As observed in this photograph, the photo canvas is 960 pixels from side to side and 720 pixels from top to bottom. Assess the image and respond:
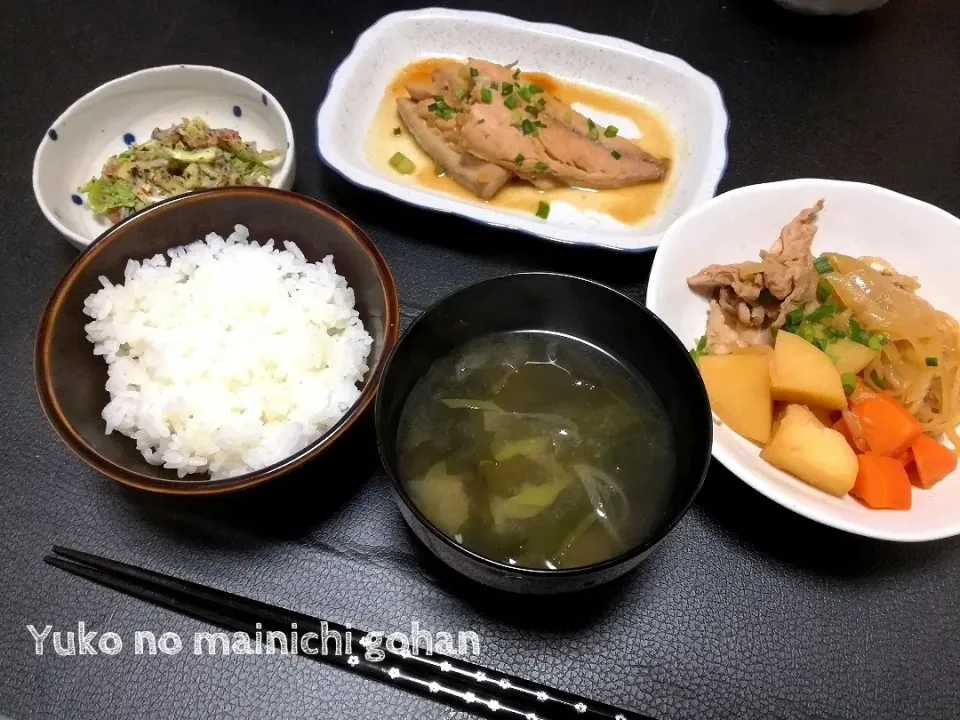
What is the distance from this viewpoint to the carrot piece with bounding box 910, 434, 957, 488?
1.56 metres

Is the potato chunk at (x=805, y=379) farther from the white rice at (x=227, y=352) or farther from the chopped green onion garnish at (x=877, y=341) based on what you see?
the white rice at (x=227, y=352)

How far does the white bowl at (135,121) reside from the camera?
209cm

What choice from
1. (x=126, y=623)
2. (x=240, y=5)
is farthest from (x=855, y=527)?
(x=240, y=5)

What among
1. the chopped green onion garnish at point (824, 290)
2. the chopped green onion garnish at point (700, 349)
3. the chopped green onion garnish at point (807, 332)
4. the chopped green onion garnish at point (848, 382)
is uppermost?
the chopped green onion garnish at point (824, 290)

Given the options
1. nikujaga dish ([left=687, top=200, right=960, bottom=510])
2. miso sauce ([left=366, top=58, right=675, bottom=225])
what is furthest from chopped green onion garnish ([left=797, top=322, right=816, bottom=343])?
miso sauce ([left=366, top=58, right=675, bottom=225])

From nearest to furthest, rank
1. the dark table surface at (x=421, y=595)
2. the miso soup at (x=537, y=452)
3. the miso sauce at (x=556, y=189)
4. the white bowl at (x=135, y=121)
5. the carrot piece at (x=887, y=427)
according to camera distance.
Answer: the miso soup at (x=537, y=452), the dark table surface at (x=421, y=595), the carrot piece at (x=887, y=427), the white bowl at (x=135, y=121), the miso sauce at (x=556, y=189)

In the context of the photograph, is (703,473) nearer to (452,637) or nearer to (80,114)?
(452,637)

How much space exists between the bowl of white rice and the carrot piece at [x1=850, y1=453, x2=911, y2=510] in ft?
3.78

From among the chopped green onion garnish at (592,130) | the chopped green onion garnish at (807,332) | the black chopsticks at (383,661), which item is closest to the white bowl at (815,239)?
the chopped green onion garnish at (807,332)

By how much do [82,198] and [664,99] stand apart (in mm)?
2148

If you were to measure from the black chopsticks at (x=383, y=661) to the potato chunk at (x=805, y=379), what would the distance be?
2.69 feet

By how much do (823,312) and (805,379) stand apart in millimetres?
312

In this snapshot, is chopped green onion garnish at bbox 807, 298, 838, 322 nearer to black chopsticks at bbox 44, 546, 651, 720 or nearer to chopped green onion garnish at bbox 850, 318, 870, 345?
chopped green onion garnish at bbox 850, 318, 870, 345

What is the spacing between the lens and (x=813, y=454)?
1.50m
